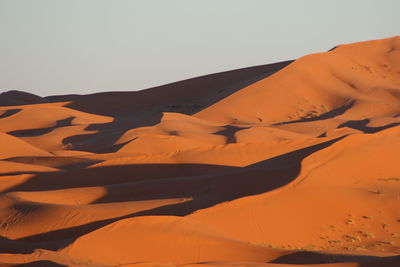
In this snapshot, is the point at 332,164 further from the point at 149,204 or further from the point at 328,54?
the point at 328,54

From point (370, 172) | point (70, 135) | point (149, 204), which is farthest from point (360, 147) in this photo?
point (70, 135)

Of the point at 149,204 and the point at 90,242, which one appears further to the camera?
the point at 149,204

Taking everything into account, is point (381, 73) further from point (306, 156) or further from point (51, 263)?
point (51, 263)

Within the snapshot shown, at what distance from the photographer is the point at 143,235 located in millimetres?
11352

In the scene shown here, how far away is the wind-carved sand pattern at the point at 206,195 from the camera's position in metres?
11.0

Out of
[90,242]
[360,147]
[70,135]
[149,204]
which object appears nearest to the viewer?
[90,242]

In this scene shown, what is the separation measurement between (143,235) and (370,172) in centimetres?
727

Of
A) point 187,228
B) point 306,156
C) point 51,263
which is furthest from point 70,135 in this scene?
point 51,263

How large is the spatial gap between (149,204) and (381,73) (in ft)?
92.1

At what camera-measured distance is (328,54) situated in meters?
41.0

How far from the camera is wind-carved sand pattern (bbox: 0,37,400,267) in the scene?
1104cm

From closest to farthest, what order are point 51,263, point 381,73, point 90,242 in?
1. point 51,263
2. point 90,242
3. point 381,73

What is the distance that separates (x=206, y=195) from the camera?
15.6 meters

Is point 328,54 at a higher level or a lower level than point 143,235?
higher
